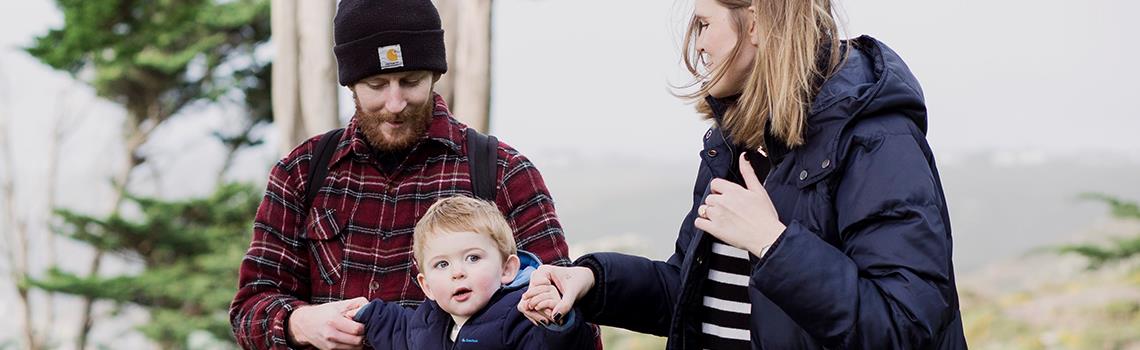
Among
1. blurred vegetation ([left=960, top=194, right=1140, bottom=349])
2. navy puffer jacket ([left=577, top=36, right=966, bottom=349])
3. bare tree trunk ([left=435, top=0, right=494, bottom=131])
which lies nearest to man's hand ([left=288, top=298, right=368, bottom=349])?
navy puffer jacket ([left=577, top=36, right=966, bottom=349])

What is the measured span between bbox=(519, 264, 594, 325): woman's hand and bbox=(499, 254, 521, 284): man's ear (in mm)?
109

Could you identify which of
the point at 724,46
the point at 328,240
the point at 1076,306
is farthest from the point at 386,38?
the point at 1076,306

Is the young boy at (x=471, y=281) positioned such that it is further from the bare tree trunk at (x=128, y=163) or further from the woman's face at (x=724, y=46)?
the bare tree trunk at (x=128, y=163)

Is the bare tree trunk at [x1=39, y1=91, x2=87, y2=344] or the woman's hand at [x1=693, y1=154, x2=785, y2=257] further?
the bare tree trunk at [x1=39, y1=91, x2=87, y2=344]

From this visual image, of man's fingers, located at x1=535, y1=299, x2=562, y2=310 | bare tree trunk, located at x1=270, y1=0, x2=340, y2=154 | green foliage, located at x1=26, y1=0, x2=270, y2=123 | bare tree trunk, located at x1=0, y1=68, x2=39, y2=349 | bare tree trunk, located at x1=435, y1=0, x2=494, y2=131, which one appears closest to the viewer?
man's fingers, located at x1=535, y1=299, x2=562, y2=310

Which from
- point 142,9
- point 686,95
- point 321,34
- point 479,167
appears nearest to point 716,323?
point 686,95

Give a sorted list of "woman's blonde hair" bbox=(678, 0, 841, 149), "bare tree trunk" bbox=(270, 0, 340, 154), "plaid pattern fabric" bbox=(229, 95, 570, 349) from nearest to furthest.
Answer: "woman's blonde hair" bbox=(678, 0, 841, 149) < "plaid pattern fabric" bbox=(229, 95, 570, 349) < "bare tree trunk" bbox=(270, 0, 340, 154)

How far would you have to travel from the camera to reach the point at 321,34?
586 centimetres

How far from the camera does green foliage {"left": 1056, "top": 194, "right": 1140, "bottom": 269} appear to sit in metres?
8.23

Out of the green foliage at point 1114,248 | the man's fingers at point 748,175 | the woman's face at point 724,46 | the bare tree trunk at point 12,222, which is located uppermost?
the woman's face at point 724,46

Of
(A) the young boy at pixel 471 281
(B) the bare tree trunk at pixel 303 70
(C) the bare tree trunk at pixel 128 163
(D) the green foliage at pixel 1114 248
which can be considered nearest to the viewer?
(A) the young boy at pixel 471 281

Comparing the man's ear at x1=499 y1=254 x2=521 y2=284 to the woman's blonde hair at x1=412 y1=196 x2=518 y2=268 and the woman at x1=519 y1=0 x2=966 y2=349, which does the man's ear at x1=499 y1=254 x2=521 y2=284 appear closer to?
the woman's blonde hair at x1=412 y1=196 x2=518 y2=268

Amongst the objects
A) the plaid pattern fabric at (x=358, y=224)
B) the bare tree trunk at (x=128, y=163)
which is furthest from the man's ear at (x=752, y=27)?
the bare tree trunk at (x=128, y=163)

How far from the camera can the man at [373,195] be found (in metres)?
2.33
